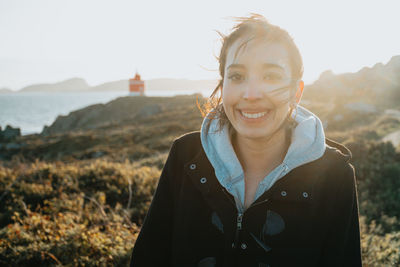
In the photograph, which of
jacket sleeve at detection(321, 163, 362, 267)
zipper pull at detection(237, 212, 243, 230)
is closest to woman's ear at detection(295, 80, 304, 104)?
jacket sleeve at detection(321, 163, 362, 267)

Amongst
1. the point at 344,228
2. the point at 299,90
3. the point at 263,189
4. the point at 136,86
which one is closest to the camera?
the point at 344,228

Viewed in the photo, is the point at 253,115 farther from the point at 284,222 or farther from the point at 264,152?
the point at 284,222

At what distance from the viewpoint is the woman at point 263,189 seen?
5.98 feet

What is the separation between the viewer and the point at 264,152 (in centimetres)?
212

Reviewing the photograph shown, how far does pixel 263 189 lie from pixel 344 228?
555mm

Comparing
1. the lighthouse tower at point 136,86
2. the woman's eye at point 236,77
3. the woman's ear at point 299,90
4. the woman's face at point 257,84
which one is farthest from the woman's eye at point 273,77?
the lighthouse tower at point 136,86

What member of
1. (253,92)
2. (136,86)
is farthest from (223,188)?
(136,86)

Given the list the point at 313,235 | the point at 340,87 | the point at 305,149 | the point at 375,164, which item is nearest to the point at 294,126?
the point at 305,149

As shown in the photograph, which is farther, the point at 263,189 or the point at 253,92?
the point at 263,189

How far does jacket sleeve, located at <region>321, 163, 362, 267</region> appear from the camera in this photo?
1812mm

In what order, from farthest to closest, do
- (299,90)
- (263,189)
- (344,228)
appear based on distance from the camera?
(299,90)
(263,189)
(344,228)

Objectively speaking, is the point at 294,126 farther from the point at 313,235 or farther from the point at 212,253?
the point at 212,253

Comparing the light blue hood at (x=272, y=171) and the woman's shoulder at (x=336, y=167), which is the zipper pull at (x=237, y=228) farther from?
the woman's shoulder at (x=336, y=167)

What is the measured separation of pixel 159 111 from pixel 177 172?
4009cm
